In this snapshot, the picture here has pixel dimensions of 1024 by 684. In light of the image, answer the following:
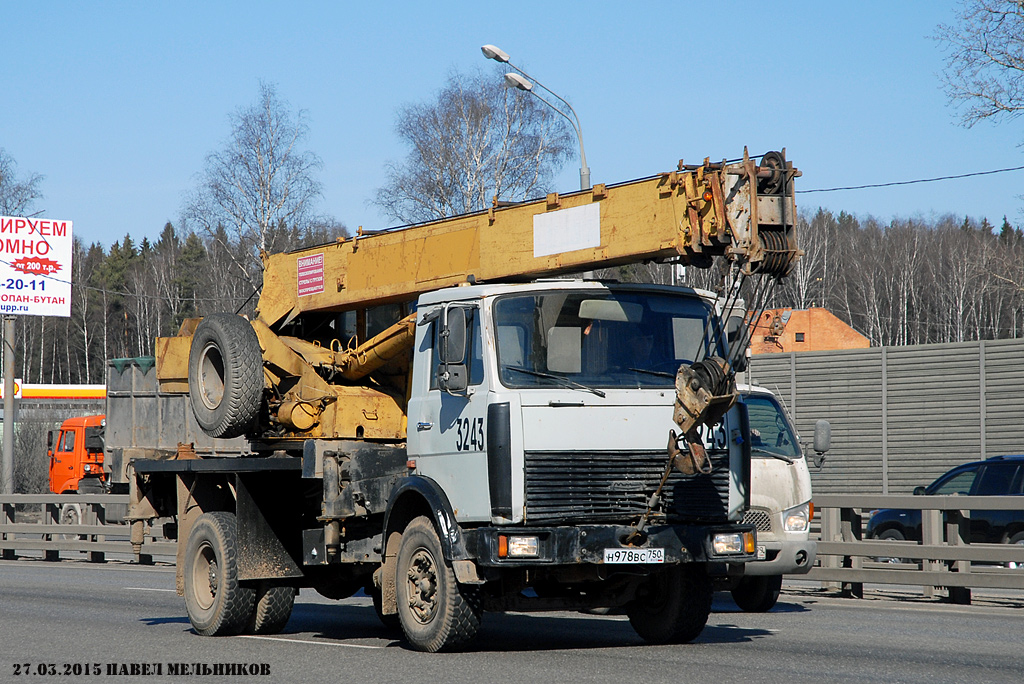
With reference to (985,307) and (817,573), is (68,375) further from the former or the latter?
(817,573)

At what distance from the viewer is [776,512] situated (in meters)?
12.7

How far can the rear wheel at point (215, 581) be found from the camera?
35.8 ft

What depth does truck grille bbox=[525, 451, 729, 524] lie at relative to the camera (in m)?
8.38

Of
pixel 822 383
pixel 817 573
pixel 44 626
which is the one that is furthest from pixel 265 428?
pixel 822 383

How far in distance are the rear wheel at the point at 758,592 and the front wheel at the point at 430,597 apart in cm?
478

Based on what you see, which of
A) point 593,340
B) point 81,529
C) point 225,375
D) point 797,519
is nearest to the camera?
point 593,340

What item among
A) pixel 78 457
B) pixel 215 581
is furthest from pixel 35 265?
pixel 215 581

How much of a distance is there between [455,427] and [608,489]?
1.22 metres

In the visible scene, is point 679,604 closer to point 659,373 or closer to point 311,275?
point 659,373

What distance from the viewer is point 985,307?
77625mm

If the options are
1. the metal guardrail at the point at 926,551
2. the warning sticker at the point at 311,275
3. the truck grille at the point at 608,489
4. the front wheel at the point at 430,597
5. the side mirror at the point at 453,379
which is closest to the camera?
the truck grille at the point at 608,489

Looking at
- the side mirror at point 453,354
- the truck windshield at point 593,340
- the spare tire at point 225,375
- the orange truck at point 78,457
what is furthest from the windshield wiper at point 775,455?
the orange truck at point 78,457

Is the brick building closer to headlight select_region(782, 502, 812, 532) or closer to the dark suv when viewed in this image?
the dark suv

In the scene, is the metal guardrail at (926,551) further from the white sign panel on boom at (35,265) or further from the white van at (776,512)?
the white sign panel on boom at (35,265)
